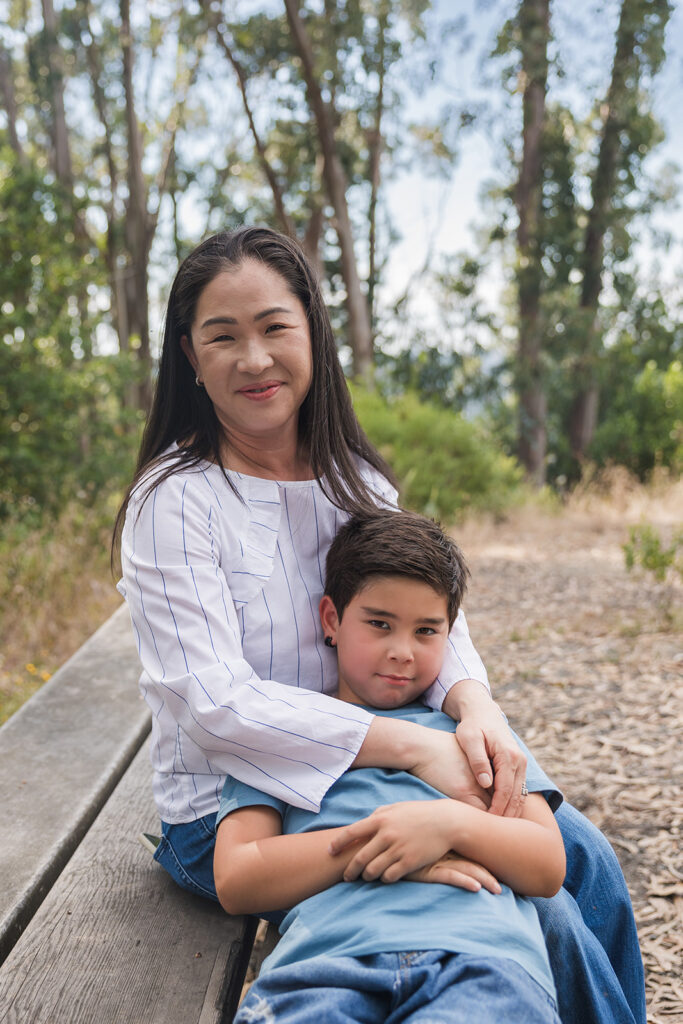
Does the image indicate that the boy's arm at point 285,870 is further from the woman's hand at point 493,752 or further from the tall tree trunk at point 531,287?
the tall tree trunk at point 531,287

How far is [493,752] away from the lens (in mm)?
1648

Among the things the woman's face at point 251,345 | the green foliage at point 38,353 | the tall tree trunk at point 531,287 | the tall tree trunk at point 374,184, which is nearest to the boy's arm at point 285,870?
the woman's face at point 251,345

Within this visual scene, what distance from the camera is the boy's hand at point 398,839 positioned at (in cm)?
139

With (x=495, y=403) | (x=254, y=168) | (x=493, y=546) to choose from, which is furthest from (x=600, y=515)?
(x=254, y=168)

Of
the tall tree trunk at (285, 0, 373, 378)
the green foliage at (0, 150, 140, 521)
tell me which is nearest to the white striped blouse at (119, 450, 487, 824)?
the green foliage at (0, 150, 140, 521)

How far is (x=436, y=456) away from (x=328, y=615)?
811cm

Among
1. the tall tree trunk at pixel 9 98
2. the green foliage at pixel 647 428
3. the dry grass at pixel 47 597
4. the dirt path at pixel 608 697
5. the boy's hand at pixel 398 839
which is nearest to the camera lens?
the boy's hand at pixel 398 839

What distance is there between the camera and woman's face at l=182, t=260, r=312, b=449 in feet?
6.25

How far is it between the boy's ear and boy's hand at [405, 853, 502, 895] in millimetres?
604

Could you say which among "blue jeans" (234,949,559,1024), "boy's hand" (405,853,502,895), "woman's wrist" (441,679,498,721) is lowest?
"blue jeans" (234,949,559,1024)

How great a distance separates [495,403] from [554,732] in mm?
13858

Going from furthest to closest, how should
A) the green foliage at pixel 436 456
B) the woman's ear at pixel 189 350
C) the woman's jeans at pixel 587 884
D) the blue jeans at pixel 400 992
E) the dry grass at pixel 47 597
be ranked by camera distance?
the green foliage at pixel 436 456, the dry grass at pixel 47 597, the woman's ear at pixel 189 350, the woman's jeans at pixel 587 884, the blue jeans at pixel 400 992

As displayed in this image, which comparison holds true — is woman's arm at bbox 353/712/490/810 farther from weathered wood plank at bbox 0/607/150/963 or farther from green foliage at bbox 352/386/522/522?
green foliage at bbox 352/386/522/522

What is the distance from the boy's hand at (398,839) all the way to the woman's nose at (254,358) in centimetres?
96
